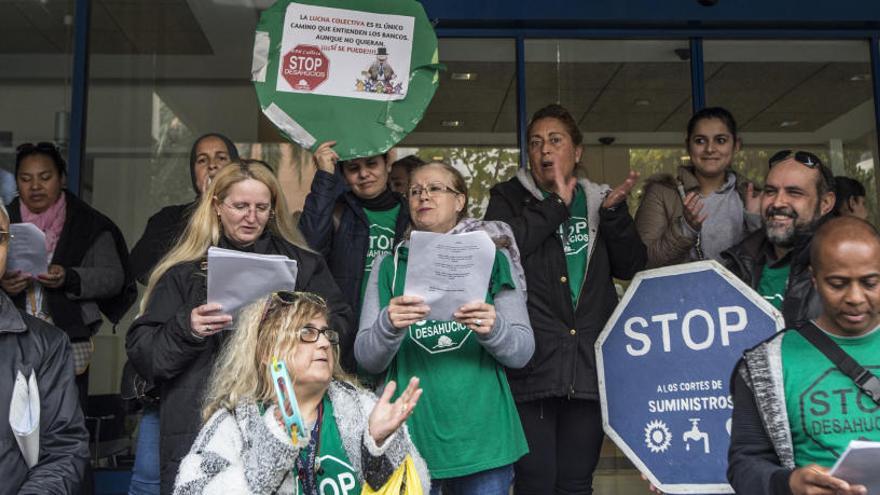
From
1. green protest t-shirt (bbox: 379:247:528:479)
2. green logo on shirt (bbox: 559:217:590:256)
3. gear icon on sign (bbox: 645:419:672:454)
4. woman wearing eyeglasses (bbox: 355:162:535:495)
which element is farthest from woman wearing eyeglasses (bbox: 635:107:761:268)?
green protest t-shirt (bbox: 379:247:528:479)

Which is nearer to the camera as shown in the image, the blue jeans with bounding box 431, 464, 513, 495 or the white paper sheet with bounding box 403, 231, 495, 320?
the white paper sheet with bounding box 403, 231, 495, 320

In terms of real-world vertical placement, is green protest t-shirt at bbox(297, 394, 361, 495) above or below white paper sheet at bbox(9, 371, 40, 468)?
below

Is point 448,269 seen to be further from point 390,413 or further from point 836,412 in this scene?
point 836,412

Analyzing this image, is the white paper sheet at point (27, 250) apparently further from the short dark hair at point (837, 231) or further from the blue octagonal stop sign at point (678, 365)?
the short dark hair at point (837, 231)

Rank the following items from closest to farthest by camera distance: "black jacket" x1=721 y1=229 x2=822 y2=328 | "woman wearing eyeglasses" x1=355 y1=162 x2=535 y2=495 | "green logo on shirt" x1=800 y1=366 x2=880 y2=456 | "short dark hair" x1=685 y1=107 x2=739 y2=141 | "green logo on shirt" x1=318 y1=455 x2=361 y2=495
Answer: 1. "green logo on shirt" x1=800 y1=366 x2=880 y2=456
2. "green logo on shirt" x1=318 y1=455 x2=361 y2=495
3. "black jacket" x1=721 y1=229 x2=822 y2=328
4. "woman wearing eyeglasses" x1=355 y1=162 x2=535 y2=495
5. "short dark hair" x1=685 y1=107 x2=739 y2=141

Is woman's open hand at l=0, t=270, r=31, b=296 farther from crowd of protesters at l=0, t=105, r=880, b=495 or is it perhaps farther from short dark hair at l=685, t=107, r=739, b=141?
short dark hair at l=685, t=107, r=739, b=141

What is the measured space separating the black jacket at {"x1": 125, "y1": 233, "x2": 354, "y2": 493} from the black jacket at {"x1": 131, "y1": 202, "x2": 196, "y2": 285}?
70 cm

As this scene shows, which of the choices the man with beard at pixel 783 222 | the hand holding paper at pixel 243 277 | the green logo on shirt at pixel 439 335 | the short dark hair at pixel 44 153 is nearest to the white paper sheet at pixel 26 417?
the hand holding paper at pixel 243 277

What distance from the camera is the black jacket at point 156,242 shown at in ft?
13.7

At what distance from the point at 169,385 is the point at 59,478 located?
0.55m

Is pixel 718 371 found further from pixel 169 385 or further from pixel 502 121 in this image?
pixel 502 121

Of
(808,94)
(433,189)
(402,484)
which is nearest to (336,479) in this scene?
(402,484)

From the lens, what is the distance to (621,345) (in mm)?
3914

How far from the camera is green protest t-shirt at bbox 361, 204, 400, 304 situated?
4102 mm
